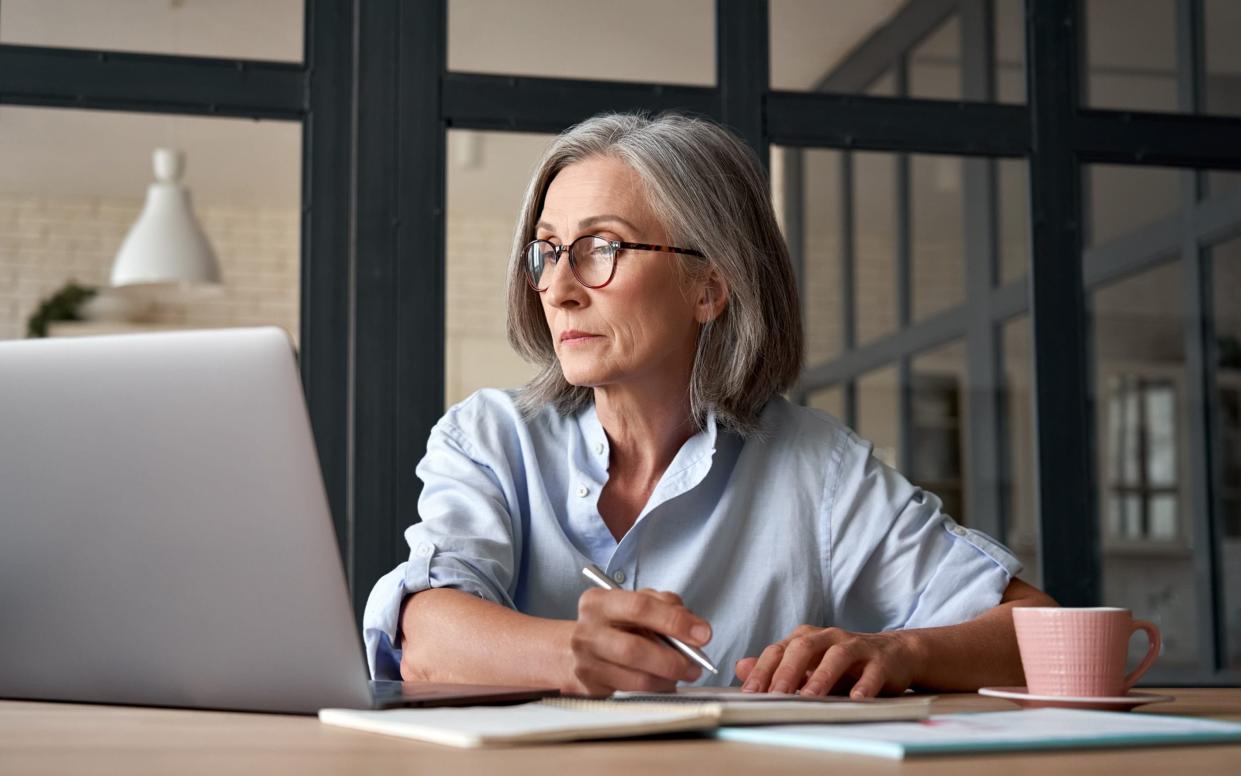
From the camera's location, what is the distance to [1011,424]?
338 centimetres

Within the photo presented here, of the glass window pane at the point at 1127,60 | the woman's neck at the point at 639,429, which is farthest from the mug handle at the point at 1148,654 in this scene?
the glass window pane at the point at 1127,60

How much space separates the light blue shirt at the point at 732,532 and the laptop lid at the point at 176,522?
27.2 inches

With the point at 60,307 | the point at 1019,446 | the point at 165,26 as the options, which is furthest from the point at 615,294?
the point at 60,307

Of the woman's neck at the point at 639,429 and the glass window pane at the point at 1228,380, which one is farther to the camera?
the glass window pane at the point at 1228,380

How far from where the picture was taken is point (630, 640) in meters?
1.05

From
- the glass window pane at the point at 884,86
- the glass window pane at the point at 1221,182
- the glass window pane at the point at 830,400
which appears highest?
the glass window pane at the point at 884,86

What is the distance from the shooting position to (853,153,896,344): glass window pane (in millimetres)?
3359

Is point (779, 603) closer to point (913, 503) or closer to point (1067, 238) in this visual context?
point (913, 503)

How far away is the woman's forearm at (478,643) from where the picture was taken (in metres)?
1.21

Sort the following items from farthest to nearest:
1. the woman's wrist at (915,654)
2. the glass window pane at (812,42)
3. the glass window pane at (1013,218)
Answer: the glass window pane at (1013,218), the glass window pane at (812,42), the woman's wrist at (915,654)

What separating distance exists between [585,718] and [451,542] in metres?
0.77

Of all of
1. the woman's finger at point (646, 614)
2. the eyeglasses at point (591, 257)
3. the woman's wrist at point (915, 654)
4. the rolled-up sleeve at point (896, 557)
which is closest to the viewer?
the woman's finger at point (646, 614)

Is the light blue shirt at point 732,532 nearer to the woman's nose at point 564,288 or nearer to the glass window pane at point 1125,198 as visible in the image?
the woman's nose at point 564,288

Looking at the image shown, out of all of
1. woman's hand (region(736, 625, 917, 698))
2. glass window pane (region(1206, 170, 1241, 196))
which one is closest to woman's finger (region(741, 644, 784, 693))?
woman's hand (region(736, 625, 917, 698))
